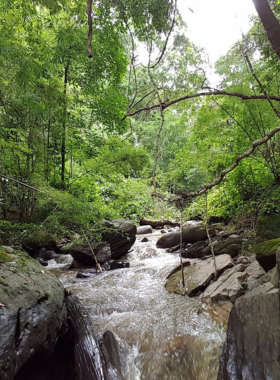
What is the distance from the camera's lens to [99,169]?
6.12m

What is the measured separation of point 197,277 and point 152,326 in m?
1.60

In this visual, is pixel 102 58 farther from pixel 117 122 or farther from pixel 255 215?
pixel 255 215

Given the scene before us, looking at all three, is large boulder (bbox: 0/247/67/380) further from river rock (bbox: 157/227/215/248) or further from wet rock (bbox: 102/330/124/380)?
river rock (bbox: 157/227/215/248)

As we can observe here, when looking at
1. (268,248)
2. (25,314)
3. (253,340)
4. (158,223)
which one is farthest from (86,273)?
(158,223)

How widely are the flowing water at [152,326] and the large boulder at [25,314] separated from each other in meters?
0.75

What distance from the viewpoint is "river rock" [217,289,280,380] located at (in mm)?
1812

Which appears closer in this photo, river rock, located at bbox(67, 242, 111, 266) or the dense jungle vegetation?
the dense jungle vegetation

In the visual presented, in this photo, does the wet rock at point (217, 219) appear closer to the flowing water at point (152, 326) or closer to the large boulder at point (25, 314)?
the flowing water at point (152, 326)

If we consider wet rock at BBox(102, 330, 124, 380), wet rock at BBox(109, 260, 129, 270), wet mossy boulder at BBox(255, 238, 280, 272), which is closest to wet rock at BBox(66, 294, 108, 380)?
wet rock at BBox(102, 330, 124, 380)

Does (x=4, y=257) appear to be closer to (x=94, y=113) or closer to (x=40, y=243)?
(x=40, y=243)

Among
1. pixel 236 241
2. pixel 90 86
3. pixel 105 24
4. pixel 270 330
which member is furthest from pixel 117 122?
pixel 270 330

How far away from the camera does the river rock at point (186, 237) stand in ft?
25.6

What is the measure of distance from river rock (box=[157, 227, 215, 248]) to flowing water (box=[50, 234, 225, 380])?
263 centimetres

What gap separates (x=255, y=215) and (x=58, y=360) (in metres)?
5.48
